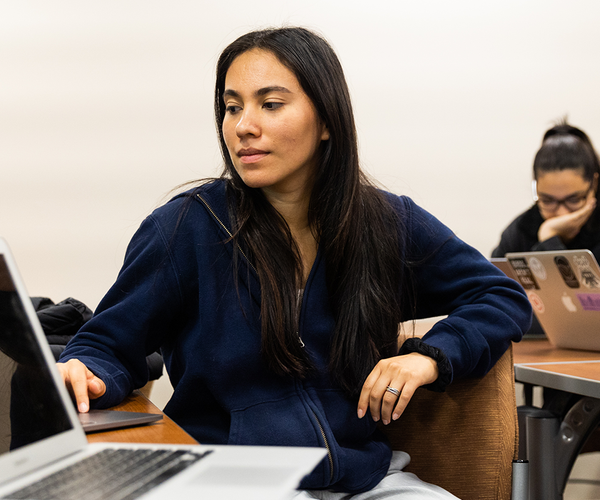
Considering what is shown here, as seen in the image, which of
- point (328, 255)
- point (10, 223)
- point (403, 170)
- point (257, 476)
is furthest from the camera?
point (403, 170)

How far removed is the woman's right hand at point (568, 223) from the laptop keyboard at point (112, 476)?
2.13 metres

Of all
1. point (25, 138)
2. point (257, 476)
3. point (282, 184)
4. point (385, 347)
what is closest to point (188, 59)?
point (25, 138)

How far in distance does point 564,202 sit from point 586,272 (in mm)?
1015

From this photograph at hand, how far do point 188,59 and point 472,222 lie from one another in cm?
154

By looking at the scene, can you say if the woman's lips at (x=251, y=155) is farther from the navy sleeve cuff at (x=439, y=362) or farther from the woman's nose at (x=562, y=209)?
the woman's nose at (x=562, y=209)

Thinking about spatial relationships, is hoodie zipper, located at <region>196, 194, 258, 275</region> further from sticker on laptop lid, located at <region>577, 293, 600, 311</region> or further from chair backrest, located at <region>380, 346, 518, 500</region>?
sticker on laptop lid, located at <region>577, 293, 600, 311</region>

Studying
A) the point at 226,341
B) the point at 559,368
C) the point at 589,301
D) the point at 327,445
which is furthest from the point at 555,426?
the point at 226,341

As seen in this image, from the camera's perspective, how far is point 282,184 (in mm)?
1295

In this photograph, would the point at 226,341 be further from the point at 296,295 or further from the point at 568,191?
the point at 568,191

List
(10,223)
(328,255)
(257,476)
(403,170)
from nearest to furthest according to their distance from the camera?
1. (257,476)
2. (328,255)
3. (10,223)
4. (403,170)

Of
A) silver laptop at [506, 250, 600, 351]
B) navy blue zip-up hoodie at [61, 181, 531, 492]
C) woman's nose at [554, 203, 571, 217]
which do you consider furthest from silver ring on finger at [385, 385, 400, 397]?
woman's nose at [554, 203, 571, 217]

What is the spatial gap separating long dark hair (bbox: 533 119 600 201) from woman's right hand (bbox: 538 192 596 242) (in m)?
0.10

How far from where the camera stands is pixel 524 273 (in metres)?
1.74

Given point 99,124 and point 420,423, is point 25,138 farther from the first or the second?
point 420,423
